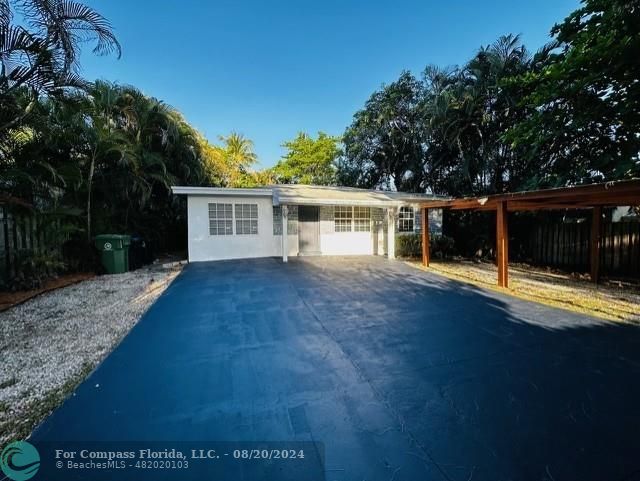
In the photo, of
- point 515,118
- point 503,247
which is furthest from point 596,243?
point 515,118

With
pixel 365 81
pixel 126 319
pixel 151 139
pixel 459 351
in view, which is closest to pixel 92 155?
pixel 151 139

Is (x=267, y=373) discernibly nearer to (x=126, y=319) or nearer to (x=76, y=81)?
(x=126, y=319)

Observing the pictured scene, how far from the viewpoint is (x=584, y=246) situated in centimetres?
946

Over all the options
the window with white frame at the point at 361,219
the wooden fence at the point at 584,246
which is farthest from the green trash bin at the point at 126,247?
the wooden fence at the point at 584,246

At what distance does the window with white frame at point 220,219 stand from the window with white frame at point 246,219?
0.28 metres

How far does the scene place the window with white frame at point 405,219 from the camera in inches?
492

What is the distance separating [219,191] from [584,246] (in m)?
12.5

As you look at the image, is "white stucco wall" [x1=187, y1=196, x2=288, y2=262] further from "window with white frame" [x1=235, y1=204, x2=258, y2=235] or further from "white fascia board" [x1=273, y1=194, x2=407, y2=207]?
"white fascia board" [x1=273, y1=194, x2=407, y2=207]

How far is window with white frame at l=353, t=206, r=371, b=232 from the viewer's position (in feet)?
39.8

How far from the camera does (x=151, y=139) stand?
11.0 m

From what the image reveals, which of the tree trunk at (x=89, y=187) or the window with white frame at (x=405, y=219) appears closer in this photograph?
the tree trunk at (x=89, y=187)

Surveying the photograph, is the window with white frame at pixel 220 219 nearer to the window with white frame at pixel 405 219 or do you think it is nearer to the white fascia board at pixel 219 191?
the white fascia board at pixel 219 191

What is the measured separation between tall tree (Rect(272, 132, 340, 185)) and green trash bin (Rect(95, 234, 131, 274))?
776 inches

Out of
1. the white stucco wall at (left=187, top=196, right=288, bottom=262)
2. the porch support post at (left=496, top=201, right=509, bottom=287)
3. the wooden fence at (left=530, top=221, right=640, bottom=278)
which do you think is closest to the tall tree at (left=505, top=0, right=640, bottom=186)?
the wooden fence at (left=530, top=221, right=640, bottom=278)
